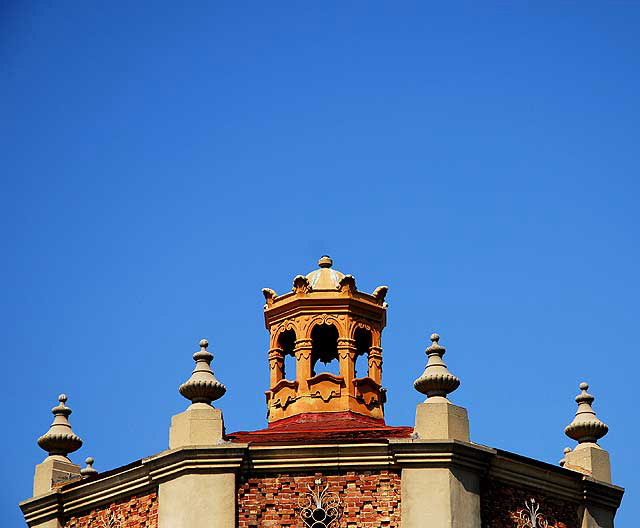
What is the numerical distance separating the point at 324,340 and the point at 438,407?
6.34 meters

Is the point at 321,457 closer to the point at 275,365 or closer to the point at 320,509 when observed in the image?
the point at 320,509

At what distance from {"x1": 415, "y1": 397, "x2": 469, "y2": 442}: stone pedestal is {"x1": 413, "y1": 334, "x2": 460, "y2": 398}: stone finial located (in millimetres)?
254

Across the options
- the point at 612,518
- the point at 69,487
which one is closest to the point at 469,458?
the point at 612,518

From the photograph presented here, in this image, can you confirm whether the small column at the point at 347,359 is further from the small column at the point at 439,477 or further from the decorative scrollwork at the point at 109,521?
the decorative scrollwork at the point at 109,521

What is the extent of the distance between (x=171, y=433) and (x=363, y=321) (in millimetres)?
6458

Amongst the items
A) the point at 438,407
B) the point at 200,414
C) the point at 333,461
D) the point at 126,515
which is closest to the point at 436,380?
the point at 438,407

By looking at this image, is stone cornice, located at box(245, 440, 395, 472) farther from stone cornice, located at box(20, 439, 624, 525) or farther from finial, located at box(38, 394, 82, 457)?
finial, located at box(38, 394, 82, 457)

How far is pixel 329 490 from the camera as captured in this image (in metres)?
39.7

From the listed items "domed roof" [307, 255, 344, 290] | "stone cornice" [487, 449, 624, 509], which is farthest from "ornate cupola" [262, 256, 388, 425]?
"stone cornice" [487, 449, 624, 509]

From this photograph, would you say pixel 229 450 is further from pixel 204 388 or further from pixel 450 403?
pixel 450 403

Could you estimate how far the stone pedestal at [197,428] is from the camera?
40.1 metres

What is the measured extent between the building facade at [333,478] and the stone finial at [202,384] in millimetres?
20

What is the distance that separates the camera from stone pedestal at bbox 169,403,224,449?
131 ft

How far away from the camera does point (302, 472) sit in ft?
131
